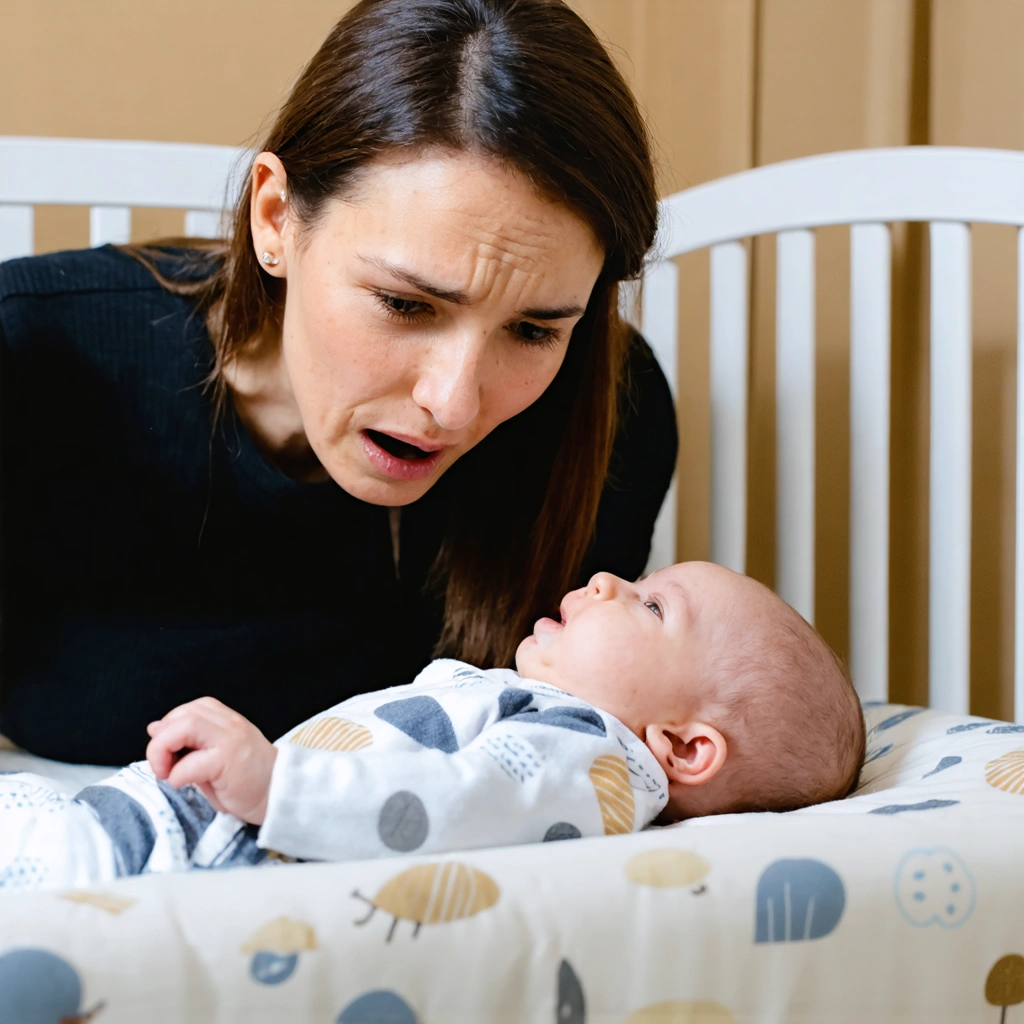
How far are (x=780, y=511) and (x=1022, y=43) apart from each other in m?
0.58

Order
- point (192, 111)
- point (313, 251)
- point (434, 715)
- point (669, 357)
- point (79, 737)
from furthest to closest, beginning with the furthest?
point (192, 111)
point (669, 357)
point (79, 737)
point (313, 251)
point (434, 715)

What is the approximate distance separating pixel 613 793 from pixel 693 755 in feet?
0.41

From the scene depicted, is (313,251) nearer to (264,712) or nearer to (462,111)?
(462,111)

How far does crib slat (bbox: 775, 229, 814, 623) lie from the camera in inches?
54.3

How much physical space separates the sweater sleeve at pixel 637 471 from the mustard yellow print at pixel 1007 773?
0.51 metres

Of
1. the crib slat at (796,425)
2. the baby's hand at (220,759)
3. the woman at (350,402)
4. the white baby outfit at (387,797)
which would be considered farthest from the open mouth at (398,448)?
the crib slat at (796,425)

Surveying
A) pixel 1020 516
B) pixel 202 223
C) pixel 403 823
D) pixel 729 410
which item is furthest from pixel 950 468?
pixel 202 223

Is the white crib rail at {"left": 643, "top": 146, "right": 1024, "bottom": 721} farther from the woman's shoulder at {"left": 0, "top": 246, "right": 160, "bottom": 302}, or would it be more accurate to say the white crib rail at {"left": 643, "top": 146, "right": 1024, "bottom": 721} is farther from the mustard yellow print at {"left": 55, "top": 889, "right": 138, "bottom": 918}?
the mustard yellow print at {"left": 55, "top": 889, "right": 138, "bottom": 918}

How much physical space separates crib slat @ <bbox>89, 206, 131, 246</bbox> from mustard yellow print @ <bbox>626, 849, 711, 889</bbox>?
1.07 meters

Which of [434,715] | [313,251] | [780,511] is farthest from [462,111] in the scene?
[780,511]

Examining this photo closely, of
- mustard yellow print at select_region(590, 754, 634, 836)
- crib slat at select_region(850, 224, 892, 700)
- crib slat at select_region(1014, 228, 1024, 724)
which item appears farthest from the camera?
crib slat at select_region(850, 224, 892, 700)

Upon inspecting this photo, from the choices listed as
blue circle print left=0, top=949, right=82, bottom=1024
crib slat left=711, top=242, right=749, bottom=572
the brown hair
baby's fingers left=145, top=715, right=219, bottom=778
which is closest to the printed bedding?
blue circle print left=0, top=949, right=82, bottom=1024

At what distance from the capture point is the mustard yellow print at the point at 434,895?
1.82ft

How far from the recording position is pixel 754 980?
1.96ft
